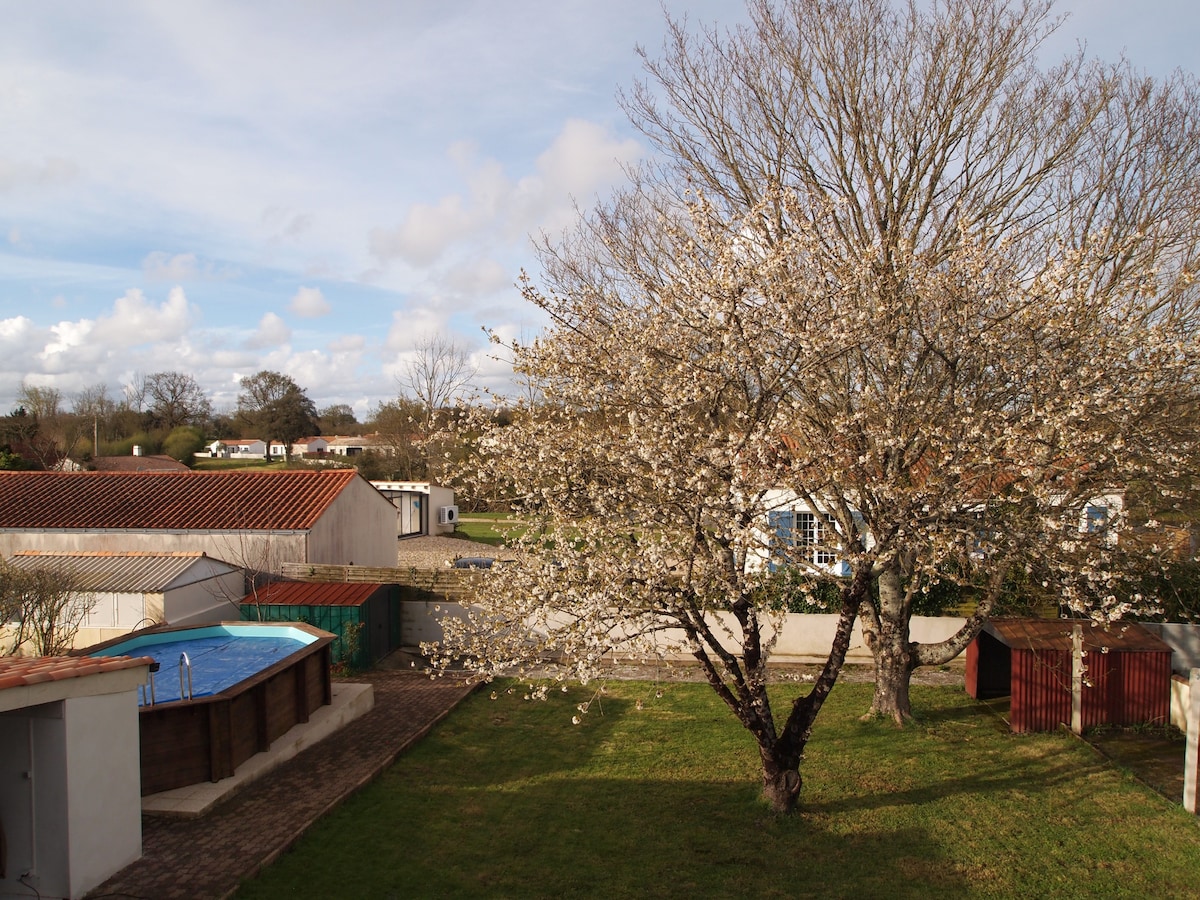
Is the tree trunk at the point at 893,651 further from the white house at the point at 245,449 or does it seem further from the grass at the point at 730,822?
the white house at the point at 245,449

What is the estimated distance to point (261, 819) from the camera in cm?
877

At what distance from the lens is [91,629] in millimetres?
15469

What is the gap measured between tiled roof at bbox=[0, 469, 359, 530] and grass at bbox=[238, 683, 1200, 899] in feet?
30.3

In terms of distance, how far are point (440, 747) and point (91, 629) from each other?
8.37m

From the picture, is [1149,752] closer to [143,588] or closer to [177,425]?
[143,588]

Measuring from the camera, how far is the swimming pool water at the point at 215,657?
11.7 metres

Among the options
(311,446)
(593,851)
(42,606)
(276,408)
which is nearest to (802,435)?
(593,851)

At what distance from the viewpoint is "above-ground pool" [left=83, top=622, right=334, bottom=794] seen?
921 centimetres

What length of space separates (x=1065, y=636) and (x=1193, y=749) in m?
3.30

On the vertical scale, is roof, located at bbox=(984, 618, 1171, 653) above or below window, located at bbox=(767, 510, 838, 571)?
below

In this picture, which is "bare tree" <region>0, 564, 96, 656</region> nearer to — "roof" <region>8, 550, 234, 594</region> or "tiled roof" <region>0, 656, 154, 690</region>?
"roof" <region>8, 550, 234, 594</region>

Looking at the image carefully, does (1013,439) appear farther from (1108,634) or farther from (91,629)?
(91,629)

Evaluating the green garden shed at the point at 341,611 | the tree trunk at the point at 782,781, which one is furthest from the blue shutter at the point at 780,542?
the green garden shed at the point at 341,611

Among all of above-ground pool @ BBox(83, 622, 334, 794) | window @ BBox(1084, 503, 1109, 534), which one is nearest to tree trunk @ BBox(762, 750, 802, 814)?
window @ BBox(1084, 503, 1109, 534)
